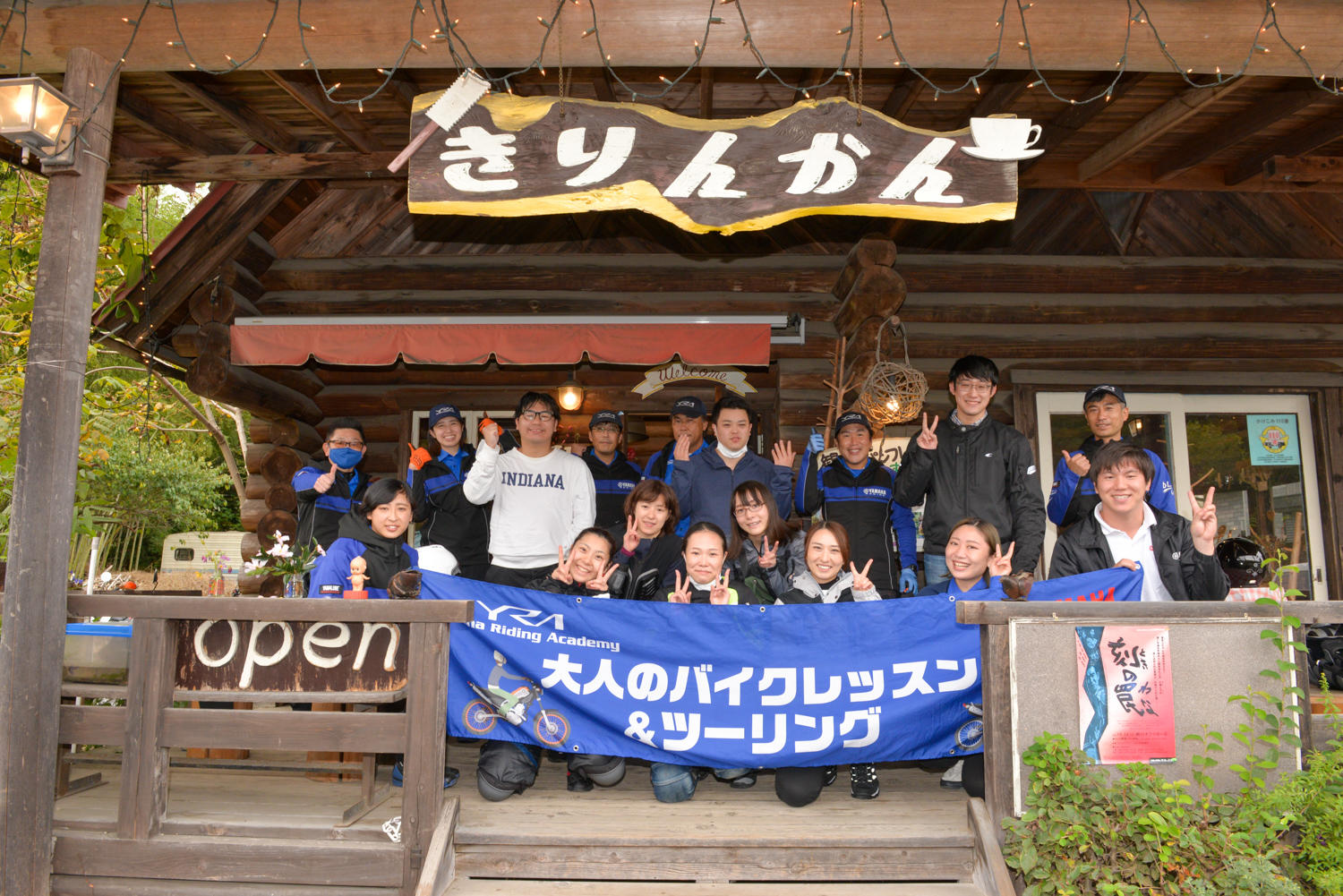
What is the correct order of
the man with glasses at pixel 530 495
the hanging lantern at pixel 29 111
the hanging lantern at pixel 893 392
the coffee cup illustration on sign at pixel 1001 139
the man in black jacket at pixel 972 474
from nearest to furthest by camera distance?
the hanging lantern at pixel 29 111 → the coffee cup illustration on sign at pixel 1001 139 → the man in black jacket at pixel 972 474 → the man with glasses at pixel 530 495 → the hanging lantern at pixel 893 392

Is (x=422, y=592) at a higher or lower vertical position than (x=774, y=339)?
lower

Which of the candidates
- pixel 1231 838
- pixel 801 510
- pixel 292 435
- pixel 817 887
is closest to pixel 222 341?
pixel 292 435

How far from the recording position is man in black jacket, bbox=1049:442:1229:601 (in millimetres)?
4211

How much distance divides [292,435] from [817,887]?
23.0 ft

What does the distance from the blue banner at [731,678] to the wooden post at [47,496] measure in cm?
179

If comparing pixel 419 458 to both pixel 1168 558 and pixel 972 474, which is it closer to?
pixel 972 474

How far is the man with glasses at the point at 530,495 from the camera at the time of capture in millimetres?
5348

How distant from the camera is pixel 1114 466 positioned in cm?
429

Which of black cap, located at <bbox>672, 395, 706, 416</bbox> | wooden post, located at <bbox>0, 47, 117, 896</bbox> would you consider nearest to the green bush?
black cap, located at <bbox>672, 395, 706, 416</bbox>

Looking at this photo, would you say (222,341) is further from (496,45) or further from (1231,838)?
(1231,838)

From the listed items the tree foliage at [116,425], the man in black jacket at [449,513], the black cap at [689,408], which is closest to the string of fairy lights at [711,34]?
the black cap at [689,408]

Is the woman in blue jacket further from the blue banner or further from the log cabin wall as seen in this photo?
the log cabin wall

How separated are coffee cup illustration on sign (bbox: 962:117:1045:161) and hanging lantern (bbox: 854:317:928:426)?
2287 mm

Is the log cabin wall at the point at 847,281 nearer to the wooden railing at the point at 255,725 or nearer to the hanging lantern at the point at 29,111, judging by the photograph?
the hanging lantern at the point at 29,111
